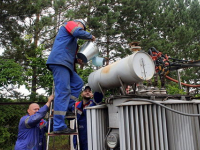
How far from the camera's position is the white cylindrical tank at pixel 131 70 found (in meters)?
2.60

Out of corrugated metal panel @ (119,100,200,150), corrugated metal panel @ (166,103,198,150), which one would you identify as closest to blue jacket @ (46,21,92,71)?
corrugated metal panel @ (119,100,200,150)

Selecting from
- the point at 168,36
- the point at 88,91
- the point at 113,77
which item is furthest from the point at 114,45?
the point at 113,77

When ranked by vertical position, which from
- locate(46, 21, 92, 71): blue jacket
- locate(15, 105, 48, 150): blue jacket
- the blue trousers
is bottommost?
locate(15, 105, 48, 150): blue jacket

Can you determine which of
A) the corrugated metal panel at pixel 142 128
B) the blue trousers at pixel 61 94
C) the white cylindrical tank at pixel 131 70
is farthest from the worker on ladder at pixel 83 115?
the corrugated metal panel at pixel 142 128

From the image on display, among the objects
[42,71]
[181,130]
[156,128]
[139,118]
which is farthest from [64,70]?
[42,71]

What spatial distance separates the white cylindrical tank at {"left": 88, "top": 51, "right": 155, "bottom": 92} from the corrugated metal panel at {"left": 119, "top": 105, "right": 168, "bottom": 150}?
400 mm

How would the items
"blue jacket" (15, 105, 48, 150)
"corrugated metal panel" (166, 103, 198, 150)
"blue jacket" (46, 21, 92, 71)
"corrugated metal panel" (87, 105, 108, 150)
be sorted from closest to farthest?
"corrugated metal panel" (166, 103, 198, 150)
"corrugated metal panel" (87, 105, 108, 150)
"blue jacket" (46, 21, 92, 71)
"blue jacket" (15, 105, 48, 150)

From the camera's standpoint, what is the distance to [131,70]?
2586mm

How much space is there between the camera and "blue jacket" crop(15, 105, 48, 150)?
3613 millimetres

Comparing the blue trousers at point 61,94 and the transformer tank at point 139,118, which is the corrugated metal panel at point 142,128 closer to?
the transformer tank at point 139,118

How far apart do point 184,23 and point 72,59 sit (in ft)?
64.9

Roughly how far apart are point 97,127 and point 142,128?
2.57 ft

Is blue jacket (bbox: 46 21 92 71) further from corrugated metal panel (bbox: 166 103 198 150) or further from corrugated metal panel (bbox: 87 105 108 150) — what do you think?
corrugated metal panel (bbox: 166 103 198 150)

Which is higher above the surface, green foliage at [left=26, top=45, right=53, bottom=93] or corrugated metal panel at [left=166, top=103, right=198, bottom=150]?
green foliage at [left=26, top=45, right=53, bottom=93]
